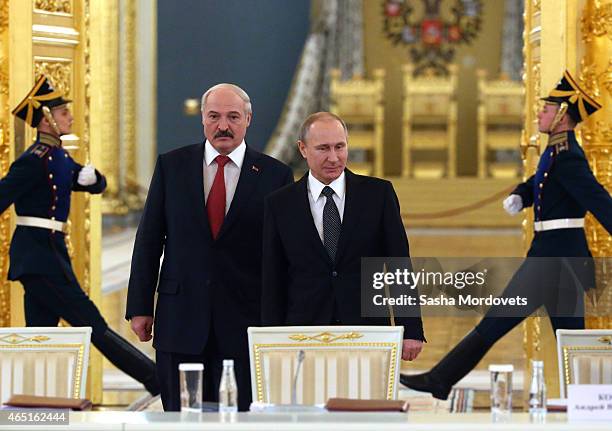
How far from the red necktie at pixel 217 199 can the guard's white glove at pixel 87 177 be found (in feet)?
5.72

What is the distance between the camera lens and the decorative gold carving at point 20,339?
170 inches

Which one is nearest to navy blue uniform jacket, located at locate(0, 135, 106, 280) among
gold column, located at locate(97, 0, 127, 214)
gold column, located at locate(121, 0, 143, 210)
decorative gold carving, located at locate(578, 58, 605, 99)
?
decorative gold carving, located at locate(578, 58, 605, 99)

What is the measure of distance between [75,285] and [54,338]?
99.3 inches

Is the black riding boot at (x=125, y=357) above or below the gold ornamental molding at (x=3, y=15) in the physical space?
below

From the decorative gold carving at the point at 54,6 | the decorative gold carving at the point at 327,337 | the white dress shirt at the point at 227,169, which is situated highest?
the decorative gold carving at the point at 54,6

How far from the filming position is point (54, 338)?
4.31 meters

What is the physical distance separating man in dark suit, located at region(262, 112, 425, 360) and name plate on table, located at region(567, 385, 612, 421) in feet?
5.12

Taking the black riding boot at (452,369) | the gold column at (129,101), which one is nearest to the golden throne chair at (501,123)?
the gold column at (129,101)

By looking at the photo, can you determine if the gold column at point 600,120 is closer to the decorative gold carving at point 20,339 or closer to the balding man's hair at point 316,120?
the balding man's hair at point 316,120

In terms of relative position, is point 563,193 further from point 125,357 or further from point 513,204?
point 125,357

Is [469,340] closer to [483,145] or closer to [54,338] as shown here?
[54,338]

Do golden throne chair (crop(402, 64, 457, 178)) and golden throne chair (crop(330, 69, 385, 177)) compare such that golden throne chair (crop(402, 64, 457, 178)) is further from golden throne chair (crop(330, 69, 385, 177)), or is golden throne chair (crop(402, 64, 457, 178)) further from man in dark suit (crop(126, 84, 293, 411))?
man in dark suit (crop(126, 84, 293, 411))

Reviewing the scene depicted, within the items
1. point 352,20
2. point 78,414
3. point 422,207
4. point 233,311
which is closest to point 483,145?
point 422,207

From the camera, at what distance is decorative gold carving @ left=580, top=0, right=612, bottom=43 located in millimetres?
6844
